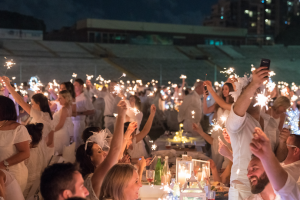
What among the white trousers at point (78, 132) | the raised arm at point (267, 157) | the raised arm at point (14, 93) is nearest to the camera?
the raised arm at point (267, 157)

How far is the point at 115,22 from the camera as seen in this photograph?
1444 inches

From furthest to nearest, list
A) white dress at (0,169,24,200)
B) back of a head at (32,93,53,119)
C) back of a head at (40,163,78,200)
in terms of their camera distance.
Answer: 1. back of a head at (32,93,53,119)
2. white dress at (0,169,24,200)
3. back of a head at (40,163,78,200)

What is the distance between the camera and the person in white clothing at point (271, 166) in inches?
68.2

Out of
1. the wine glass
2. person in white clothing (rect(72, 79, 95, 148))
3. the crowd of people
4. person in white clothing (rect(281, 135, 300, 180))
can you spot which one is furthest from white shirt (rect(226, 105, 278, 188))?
person in white clothing (rect(72, 79, 95, 148))

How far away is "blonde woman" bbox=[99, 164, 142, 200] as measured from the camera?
225 centimetres

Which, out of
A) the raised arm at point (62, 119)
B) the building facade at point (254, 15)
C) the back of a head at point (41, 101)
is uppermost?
the building facade at point (254, 15)

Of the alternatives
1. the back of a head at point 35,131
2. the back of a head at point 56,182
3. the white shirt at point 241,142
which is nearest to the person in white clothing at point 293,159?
the white shirt at point 241,142

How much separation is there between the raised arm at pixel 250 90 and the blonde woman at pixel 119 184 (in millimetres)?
966

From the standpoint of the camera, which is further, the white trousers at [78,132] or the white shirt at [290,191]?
the white trousers at [78,132]

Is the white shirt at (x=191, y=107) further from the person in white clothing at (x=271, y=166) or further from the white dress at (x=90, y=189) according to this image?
the person in white clothing at (x=271, y=166)

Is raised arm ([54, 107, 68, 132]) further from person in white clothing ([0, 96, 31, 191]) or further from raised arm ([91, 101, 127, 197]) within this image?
raised arm ([91, 101, 127, 197])

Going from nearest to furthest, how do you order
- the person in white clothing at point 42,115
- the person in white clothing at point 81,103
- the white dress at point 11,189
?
the white dress at point 11,189 < the person in white clothing at point 42,115 < the person in white clothing at point 81,103

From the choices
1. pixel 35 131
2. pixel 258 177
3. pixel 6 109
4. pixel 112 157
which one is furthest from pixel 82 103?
pixel 258 177

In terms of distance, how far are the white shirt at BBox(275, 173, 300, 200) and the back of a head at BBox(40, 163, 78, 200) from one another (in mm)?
1186
